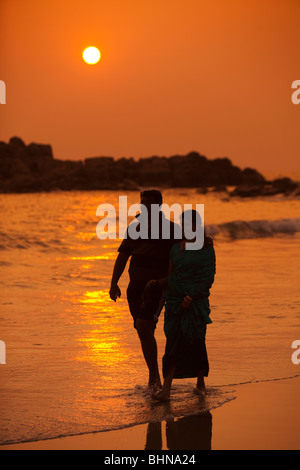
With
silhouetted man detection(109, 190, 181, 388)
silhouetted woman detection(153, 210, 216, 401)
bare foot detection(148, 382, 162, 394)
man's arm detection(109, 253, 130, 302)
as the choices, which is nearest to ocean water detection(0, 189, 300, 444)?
bare foot detection(148, 382, 162, 394)

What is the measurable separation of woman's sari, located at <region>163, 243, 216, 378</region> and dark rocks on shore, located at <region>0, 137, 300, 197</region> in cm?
10248

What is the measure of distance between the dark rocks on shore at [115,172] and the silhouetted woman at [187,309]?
10248 cm

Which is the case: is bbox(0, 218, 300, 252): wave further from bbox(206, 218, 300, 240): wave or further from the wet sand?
the wet sand

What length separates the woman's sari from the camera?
5.98 meters

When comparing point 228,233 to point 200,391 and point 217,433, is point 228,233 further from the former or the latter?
point 217,433

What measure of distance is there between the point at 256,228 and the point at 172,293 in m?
25.2

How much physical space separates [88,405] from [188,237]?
1489 mm

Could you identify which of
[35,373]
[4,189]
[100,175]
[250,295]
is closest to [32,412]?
[35,373]

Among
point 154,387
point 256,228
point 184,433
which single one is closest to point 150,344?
point 154,387

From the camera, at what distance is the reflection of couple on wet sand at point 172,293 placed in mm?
5996

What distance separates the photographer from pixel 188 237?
19.6 ft

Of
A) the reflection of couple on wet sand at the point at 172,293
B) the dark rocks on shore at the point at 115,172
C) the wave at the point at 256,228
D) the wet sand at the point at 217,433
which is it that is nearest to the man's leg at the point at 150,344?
the reflection of couple on wet sand at the point at 172,293

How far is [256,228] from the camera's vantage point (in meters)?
31.0

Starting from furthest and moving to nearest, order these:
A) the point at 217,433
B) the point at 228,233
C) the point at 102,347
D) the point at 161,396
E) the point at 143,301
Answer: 1. the point at 228,233
2. the point at 102,347
3. the point at 143,301
4. the point at 161,396
5. the point at 217,433
